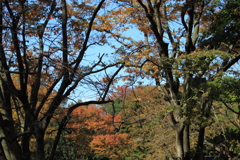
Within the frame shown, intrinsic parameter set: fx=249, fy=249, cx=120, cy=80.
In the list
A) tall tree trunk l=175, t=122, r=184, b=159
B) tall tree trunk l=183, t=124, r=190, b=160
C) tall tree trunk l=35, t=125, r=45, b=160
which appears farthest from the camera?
tall tree trunk l=183, t=124, r=190, b=160

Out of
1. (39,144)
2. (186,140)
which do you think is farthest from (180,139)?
(39,144)

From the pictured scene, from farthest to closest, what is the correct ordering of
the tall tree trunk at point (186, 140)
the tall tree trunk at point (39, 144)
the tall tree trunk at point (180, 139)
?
the tall tree trunk at point (186, 140), the tall tree trunk at point (180, 139), the tall tree trunk at point (39, 144)

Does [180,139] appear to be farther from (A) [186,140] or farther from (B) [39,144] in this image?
(B) [39,144]

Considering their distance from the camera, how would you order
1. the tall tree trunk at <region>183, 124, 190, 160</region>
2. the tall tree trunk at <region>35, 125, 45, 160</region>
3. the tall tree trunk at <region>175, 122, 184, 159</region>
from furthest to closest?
the tall tree trunk at <region>183, 124, 190, 160</region>
the tall tree trunk at <region>175, 122, 184, 159</region>
the tall tree trunk at <region>35, 125, 45, 160</region>

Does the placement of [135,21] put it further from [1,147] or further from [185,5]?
[1,147]

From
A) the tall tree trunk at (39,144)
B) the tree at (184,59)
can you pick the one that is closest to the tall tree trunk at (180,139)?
the tree at (184,59)

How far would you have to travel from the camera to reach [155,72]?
7.28m

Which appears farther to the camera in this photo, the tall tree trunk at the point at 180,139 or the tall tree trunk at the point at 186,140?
the tall tree trunk at the point at 186,140

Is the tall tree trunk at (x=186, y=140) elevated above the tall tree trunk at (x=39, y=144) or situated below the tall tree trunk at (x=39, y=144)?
below

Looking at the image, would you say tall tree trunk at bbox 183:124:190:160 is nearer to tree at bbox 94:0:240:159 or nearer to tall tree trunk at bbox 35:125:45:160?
tree at bbox 94:0:240:159

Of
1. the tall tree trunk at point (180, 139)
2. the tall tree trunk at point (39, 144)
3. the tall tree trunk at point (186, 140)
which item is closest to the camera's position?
the tall tree trunk at point (39, 144)

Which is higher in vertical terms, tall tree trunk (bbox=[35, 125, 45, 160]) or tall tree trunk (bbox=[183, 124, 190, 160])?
tall tree trunk (bbox=[35, 125, 45, 160])

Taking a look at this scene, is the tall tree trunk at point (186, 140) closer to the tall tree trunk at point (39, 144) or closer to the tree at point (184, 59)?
the tree at point (184, 59)

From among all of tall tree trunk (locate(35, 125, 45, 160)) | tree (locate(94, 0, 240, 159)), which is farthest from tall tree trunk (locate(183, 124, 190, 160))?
tall tree trunk (locate(35, 125, 45, 160))
